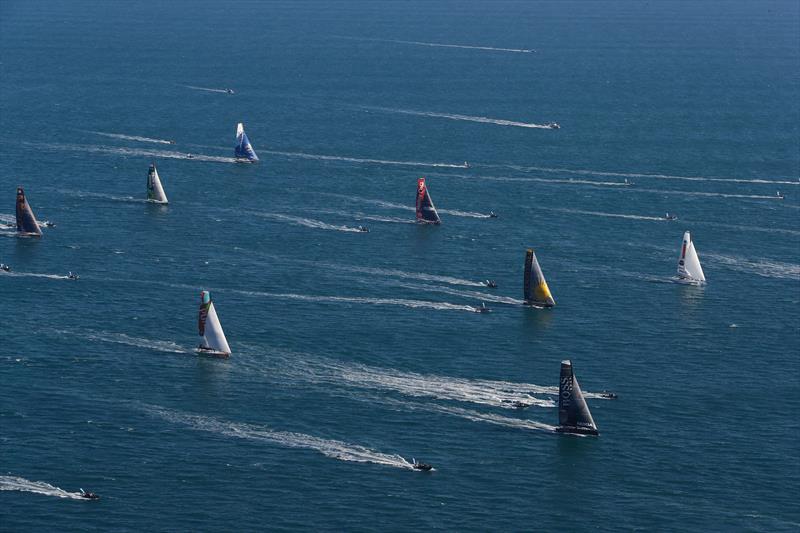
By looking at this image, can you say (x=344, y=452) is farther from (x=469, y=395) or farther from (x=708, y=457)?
(x=708, y=457)

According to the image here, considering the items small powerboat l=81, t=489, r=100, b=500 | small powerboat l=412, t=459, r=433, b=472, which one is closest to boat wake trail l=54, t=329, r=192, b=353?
small powerboat l=81, t=489, r=100, b=500

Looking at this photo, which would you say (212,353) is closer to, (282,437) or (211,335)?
(211,335)

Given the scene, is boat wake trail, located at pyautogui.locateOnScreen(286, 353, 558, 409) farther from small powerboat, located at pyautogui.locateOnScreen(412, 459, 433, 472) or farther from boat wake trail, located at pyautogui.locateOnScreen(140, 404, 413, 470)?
small powerboat, located at pyautogui.locateOnScreen(412, 459, 433, 472)

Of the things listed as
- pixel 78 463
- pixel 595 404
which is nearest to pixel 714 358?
pixel 595 404

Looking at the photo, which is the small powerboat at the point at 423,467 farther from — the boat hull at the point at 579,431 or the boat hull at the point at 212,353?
the boat hull at the point at 212,353

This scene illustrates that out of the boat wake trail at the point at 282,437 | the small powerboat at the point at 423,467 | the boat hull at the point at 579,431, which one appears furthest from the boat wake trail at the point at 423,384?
the small powerboat at the point at 423,467

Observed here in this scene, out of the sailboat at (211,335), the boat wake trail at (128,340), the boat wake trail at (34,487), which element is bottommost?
the boat wake trail at (34,487)

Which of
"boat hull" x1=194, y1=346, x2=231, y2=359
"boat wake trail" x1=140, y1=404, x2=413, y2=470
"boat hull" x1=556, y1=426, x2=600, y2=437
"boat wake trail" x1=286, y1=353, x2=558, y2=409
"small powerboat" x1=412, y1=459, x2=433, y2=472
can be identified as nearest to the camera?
"small powerboat" x1=412, y1=459, x2=433, y2=472
